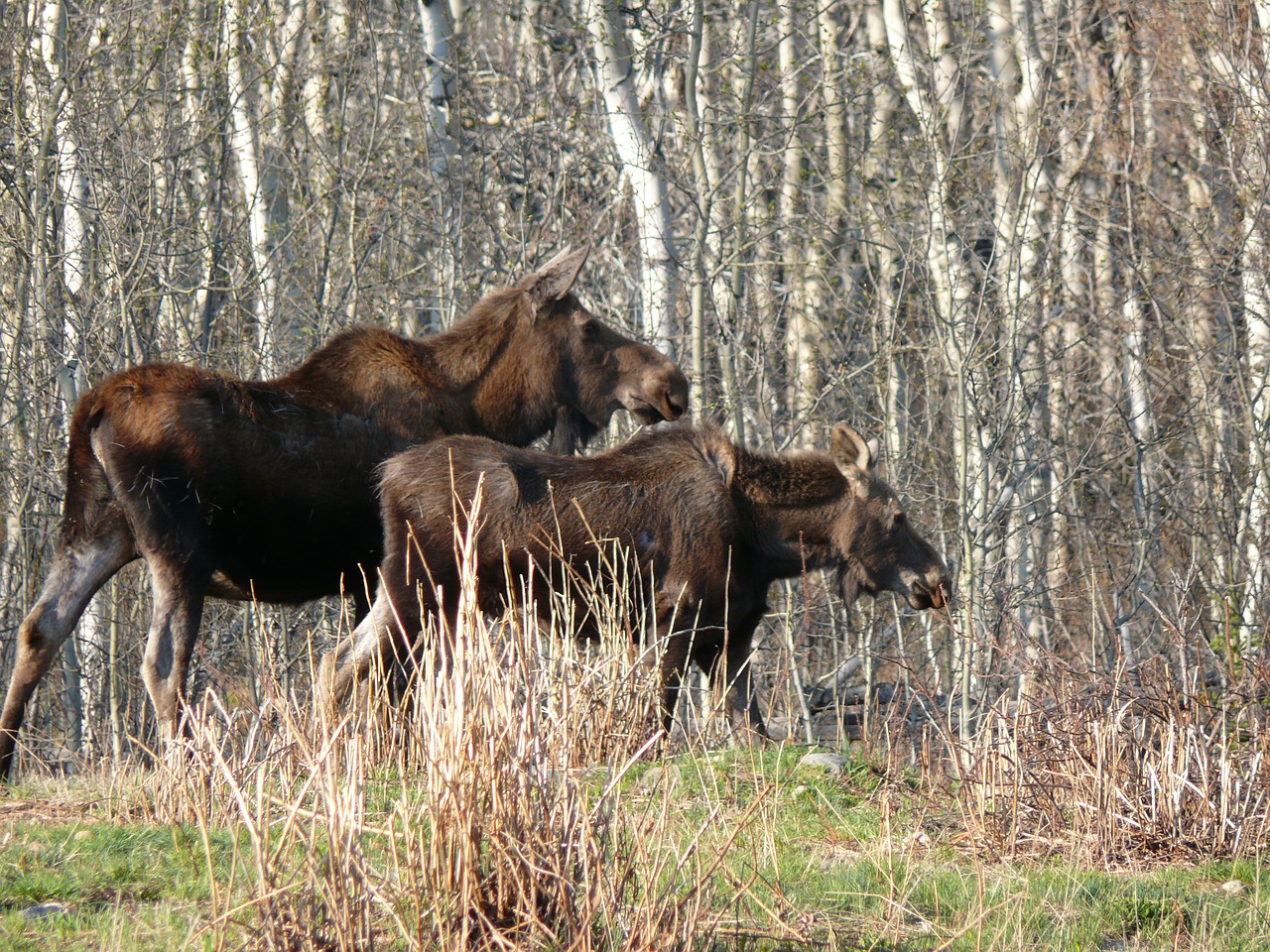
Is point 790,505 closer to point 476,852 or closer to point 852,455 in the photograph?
point 852,455

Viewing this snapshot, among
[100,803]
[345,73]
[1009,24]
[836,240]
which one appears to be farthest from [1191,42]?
[100,803]

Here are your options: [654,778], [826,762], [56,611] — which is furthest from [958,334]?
[654,778]

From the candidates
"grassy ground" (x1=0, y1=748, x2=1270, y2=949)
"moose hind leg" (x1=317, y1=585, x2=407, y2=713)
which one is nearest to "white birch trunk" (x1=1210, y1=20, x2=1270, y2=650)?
"grassy ground" (x1=0, y1=748, x2=1270, y2=949)

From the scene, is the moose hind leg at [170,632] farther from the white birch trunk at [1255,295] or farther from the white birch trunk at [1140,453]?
the white birch trunk at [1255,295]

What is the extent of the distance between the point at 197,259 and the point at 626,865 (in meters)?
10.8

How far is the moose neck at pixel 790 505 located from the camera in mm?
8875

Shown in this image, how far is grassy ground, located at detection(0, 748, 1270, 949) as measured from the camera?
15.5 ft

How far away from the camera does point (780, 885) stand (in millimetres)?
5418

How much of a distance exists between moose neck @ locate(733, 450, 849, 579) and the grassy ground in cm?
198

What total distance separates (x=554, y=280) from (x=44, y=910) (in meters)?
5.46

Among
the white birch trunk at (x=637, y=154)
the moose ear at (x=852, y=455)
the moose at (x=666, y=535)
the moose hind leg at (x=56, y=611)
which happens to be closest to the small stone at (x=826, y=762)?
the moose at (x=666, y=535)

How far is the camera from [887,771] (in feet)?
23.7

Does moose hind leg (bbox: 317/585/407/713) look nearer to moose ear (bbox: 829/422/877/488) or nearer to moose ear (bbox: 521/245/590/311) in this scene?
moose ear (bbox: 521/245/590/311)

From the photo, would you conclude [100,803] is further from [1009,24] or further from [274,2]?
[1009,24]
